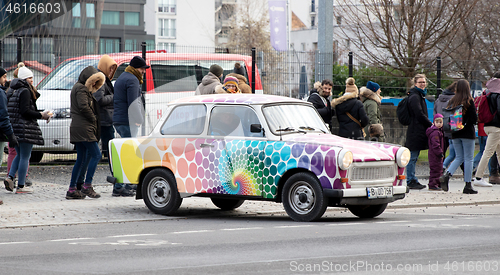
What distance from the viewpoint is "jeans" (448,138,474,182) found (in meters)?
13.1

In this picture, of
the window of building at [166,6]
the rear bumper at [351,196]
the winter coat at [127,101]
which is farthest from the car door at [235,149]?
the window of building at [166,6]

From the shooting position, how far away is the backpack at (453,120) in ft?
42.2

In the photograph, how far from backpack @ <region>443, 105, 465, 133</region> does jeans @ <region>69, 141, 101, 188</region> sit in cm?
610

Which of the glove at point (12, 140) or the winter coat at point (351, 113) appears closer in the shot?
the glove at point (12, 140)

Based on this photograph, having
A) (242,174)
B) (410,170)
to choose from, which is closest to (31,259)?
(242,174)

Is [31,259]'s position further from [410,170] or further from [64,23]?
[64,23]

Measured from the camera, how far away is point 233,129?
9680 millimetres

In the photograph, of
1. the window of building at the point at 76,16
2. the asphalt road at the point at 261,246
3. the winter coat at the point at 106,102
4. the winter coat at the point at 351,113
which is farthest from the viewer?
the window of building at the point at 76,16

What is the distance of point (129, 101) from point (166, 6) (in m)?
80.4

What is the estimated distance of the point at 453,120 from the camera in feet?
42.4

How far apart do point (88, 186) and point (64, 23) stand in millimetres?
12243

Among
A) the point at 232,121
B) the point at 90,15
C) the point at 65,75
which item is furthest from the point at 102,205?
the point at 90,15

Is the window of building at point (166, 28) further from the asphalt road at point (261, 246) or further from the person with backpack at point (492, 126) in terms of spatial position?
the asphalt road at point (261, 246)

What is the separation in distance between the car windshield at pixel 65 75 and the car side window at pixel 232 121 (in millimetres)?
6898
